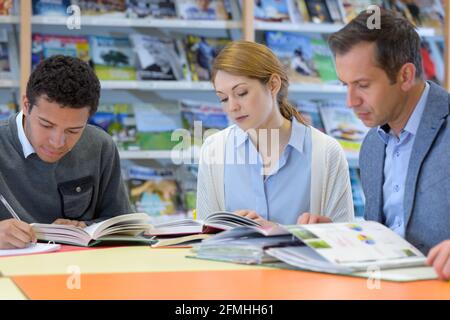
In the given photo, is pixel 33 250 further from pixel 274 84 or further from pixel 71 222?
pixel 274 84

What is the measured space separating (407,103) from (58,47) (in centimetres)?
235

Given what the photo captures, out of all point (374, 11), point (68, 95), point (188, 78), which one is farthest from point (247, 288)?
point (188, 78)

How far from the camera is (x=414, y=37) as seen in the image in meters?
1.76

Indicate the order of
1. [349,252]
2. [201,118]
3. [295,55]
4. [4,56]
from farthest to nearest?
[295,55] < [201,118] < [4,56] < [349,252]

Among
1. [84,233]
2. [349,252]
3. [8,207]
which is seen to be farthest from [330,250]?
[8,207]

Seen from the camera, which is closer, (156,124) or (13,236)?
(13,236)

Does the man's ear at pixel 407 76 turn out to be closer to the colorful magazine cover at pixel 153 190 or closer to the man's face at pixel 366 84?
the man's face at pixel 366 84

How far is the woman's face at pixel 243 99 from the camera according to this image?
2.31m

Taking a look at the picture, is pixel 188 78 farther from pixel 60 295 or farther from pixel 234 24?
pixel 60 295

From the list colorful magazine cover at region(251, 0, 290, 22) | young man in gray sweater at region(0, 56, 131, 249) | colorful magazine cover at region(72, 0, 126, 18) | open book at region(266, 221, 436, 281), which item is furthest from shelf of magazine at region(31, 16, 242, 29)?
open book at region(266, 221, 436, 281)

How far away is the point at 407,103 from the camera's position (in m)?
1.78

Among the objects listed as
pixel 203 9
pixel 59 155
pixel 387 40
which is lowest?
pixel 59 155

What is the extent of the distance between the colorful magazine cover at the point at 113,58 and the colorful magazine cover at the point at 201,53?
302 millimetres

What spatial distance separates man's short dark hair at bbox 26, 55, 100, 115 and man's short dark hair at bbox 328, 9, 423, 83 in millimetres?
706
